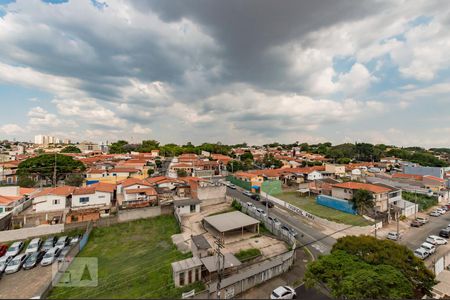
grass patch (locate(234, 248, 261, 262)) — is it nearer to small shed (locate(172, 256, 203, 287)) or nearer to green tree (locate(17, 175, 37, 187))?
small shed (locate(172, 256, 203, 287))

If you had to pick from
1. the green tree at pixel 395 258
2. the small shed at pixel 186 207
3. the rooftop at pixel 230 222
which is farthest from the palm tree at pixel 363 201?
the small shed at pixel 186 207

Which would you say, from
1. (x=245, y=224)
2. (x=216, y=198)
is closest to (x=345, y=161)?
(x=216, y=198)

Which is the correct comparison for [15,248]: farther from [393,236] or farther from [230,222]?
[393,236]

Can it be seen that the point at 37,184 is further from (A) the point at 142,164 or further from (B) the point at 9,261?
(B) the point at 9,261

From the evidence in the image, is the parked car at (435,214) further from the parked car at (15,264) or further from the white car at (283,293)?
the parked car at (15,264)

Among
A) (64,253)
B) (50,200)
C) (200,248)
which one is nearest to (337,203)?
(200,248)

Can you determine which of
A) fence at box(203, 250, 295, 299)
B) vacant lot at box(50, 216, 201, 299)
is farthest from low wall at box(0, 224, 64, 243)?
fence at box(203, 250, 295, 299)
